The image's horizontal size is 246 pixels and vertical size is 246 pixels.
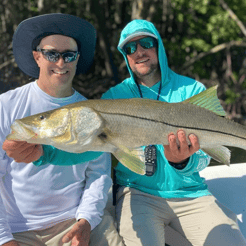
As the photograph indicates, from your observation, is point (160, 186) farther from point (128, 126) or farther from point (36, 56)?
point (36, 56)

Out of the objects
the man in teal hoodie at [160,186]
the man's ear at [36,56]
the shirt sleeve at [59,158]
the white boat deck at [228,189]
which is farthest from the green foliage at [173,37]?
the shirt sleeve at [59,158]

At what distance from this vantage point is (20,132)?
1.83 meters

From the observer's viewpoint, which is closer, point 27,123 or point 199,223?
point 27,123

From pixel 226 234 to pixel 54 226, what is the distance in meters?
1.38

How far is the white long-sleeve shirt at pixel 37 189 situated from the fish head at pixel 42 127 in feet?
1.84

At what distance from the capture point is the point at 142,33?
298cm

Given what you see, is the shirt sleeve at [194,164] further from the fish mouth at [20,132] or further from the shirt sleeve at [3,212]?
the shirt sleeve at [3,212]

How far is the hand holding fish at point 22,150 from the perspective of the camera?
1.99 meters

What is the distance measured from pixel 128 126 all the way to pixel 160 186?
1022 millimetres

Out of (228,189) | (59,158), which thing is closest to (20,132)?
(59,158)

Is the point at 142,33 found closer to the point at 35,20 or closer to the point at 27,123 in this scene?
the point at 35,20

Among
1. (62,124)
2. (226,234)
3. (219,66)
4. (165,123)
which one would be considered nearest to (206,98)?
(165,123)

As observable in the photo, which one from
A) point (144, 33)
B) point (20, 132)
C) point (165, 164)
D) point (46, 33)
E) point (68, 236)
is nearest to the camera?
point (20, 132)

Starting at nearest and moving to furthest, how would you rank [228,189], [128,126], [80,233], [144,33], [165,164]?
[128,126], [80,233], [165,164], [144,33], [228,189]
